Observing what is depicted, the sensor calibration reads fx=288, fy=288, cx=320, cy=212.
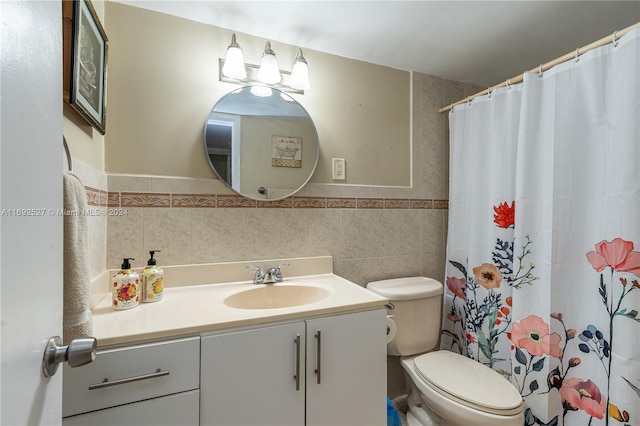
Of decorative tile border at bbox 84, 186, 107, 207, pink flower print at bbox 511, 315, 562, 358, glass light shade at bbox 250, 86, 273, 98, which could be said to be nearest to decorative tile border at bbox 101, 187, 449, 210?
decorative tile border at bbox 84, 186, 107, 207

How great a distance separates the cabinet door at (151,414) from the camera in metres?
0.80

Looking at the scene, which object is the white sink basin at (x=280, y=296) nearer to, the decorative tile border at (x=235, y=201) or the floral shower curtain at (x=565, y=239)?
the decorative tile border at (x=235, y=201)

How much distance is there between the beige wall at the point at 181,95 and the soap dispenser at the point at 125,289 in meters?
0.47

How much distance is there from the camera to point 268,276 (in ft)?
4.51

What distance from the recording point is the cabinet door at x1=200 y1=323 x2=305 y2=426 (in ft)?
2.97

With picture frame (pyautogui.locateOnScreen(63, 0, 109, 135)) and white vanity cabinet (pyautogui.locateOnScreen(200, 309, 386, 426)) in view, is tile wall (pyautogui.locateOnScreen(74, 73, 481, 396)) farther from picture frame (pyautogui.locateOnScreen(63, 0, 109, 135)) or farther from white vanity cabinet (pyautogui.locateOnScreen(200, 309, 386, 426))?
white vanity cabinet (pyautogui.locateOnScreen(200, 309, 386, 426))

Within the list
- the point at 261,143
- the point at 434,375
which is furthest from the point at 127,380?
the point at 434,375

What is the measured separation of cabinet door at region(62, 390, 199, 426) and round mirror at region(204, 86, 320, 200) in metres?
0.85

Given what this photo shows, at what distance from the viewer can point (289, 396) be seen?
3.28ft

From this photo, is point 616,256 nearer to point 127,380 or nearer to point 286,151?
point 286,151

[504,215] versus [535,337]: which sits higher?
[504,215]

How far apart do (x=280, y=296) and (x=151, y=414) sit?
63 centimetres

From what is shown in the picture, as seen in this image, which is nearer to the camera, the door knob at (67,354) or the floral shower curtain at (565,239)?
the door knob at (67,354)

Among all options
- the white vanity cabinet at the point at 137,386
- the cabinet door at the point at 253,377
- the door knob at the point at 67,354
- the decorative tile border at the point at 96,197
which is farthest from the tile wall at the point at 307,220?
the door knob at the point at 67,354
